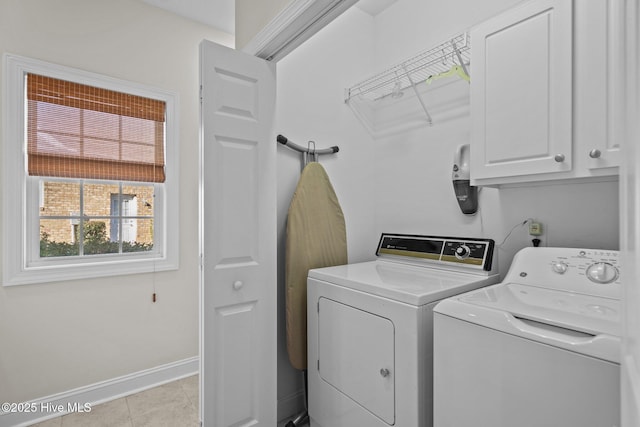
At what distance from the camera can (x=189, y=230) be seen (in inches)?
105

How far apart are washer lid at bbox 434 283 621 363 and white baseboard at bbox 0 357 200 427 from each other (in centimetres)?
226

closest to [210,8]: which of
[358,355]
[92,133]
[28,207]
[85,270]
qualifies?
[92,133]

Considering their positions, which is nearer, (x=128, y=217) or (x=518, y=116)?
(x=518, y=116)

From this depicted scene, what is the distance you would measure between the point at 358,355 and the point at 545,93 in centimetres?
144

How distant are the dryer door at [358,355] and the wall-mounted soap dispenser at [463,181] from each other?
0.95 m

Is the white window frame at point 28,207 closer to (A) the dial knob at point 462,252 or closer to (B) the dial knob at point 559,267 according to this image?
(A) the dial knob at point 462,252

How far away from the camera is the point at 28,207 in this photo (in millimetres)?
2115

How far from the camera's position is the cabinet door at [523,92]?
1314 mm

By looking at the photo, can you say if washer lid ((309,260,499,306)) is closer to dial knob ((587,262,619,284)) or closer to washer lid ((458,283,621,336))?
washer lid ((458,283,621,336))

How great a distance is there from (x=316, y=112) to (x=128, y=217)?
168 cm

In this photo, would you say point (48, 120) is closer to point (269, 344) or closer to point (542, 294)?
point (269, 344)

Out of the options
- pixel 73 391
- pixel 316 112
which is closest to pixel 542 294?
pixel 316 112

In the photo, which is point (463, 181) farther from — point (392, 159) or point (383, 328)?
Answer: point (383, 328)

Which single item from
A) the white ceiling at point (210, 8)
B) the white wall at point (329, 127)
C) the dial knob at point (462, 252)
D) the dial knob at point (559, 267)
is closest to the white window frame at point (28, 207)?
the white ceiling at point (210, 8)
